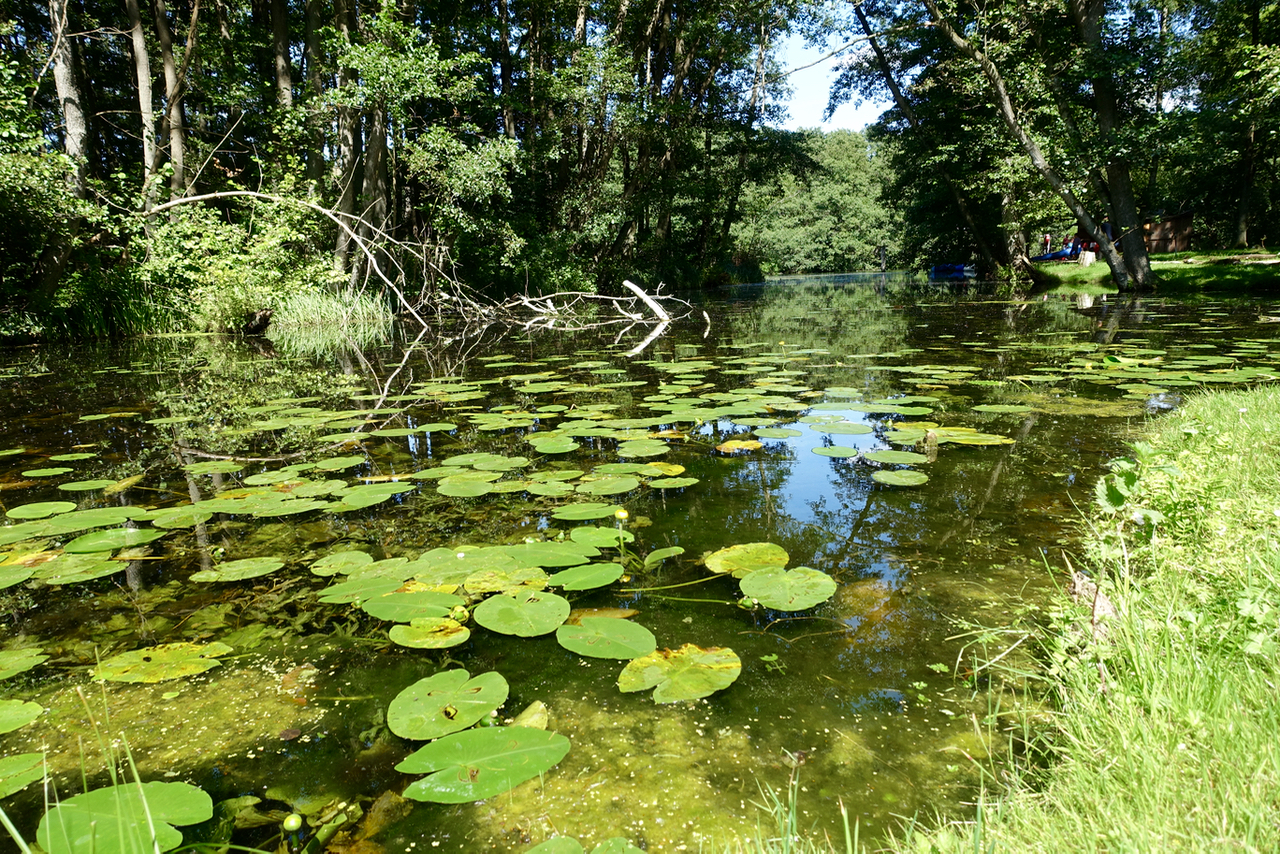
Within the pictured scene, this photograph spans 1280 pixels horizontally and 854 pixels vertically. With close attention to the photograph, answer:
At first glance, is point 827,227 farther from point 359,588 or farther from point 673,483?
point 359,588

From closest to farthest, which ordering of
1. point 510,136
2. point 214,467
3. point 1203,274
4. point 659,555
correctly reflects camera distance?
point 659,555, point 214,467, point 1203,274, point 510,136

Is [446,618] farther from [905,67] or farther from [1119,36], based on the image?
[905,67]

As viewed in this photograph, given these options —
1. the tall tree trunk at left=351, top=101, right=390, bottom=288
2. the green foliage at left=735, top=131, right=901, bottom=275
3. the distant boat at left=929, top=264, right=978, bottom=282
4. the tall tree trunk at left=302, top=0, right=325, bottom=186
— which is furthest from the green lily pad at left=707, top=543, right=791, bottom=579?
the green foliage at left=735, top=131, right=901, bottom=275

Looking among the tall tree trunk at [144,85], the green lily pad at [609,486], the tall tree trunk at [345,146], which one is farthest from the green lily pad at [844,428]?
the tall tree trunk at [144,85]

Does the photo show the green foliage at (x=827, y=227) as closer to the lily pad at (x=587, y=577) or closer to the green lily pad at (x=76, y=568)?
the lily pad at (x=587, y=577)

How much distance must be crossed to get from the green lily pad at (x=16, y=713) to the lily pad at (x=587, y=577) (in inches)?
39.5

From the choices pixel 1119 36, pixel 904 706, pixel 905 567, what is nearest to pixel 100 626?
pixel 904 706

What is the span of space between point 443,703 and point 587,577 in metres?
0.53

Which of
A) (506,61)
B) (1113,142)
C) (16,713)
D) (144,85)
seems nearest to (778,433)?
(16,713)

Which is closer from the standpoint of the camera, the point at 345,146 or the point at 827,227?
the point at 345,146

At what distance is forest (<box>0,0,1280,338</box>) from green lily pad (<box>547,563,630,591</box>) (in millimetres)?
4424

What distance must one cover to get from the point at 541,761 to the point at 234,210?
44.7 feet

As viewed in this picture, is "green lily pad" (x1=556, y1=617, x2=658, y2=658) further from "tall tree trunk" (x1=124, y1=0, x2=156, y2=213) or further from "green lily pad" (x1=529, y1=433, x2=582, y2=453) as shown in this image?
"tall tree trunk" (x1=124, y1=0, x2=156, y2=213)

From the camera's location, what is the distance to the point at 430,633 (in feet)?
4.46
